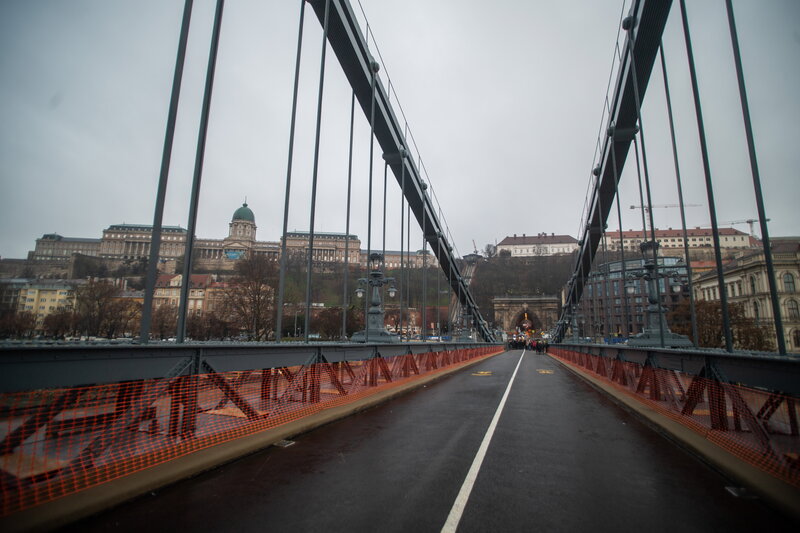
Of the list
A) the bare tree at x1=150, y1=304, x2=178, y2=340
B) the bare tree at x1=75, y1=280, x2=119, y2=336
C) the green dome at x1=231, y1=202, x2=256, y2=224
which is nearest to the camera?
the bare tree at x1=75, y1=280, x2=119, y2=336

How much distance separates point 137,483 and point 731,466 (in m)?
6.37

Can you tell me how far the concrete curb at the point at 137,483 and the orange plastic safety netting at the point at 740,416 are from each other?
6.02 m

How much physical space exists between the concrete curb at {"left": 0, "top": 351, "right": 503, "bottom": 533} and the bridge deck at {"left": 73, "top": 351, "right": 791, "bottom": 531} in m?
0.13

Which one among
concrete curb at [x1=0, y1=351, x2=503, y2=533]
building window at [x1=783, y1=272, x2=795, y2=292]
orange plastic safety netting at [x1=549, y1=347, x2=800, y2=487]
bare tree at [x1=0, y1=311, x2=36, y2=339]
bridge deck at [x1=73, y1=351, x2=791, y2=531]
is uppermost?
building window at [x1=783, y1=272, x2=795, y2=292]

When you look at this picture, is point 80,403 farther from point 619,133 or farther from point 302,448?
point 619,133

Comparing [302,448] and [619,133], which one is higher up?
[619,133]

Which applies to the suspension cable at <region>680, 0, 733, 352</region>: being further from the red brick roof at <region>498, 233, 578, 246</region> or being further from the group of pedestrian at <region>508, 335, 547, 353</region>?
the red brick roof at <region>498, 233, 578, 246</region>

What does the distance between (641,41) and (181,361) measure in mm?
15546

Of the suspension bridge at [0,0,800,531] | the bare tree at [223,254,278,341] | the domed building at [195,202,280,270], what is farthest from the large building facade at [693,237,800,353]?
the domed building at [195,202,280,270]

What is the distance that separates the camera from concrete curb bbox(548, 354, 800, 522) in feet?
11.8

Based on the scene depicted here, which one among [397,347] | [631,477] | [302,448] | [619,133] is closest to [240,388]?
[302,448]

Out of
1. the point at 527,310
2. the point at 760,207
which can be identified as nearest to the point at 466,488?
the point at 760,207

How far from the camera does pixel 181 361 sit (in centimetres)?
489

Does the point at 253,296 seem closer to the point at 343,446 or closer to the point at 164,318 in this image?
the point at 164,318
